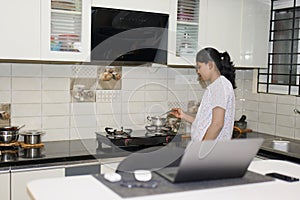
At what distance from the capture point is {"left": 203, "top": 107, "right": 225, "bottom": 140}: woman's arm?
2.39 m

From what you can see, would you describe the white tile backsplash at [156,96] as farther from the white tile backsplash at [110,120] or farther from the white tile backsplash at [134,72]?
the white tile backsplash at [110,120]

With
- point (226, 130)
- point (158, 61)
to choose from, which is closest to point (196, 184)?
point (226, 130)

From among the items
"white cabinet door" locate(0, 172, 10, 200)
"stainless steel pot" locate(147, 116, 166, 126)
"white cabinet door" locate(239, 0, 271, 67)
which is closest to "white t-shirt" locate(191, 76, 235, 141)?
"stainless steel pot" locate(147, 116, 166, 126)

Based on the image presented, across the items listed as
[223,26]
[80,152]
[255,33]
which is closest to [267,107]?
[255,33]

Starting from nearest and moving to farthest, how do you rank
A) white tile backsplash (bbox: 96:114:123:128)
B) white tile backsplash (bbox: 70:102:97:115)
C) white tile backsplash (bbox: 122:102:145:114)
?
white tile backsplash (bbox: 70:102:97:115), white tile backsplash (bbox: 96:114:123:128), white tile backsplash (bbox: 122:102:145:114)

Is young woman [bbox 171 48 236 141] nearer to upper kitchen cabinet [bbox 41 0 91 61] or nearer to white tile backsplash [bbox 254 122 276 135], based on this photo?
upper kitchen cabinet [bbox 41 0 91 61]

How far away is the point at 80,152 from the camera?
2793 mm

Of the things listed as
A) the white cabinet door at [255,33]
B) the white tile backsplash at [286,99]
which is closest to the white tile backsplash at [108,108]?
the white cabinet door at [255,33]

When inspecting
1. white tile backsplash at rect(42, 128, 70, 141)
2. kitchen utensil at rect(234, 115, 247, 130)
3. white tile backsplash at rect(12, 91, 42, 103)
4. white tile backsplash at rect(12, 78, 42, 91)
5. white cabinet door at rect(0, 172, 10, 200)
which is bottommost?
white cabinet door at rect(0, 172, 10, 200)

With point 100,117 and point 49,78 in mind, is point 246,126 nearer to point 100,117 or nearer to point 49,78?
point 100,117

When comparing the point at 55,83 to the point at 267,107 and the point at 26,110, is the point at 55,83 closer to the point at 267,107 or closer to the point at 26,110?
the point at 26,110

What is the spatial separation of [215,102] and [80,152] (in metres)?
1.00

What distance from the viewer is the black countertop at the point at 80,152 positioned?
8.32 feet

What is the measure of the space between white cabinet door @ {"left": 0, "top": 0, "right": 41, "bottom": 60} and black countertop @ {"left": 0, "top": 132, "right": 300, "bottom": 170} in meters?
0.65
